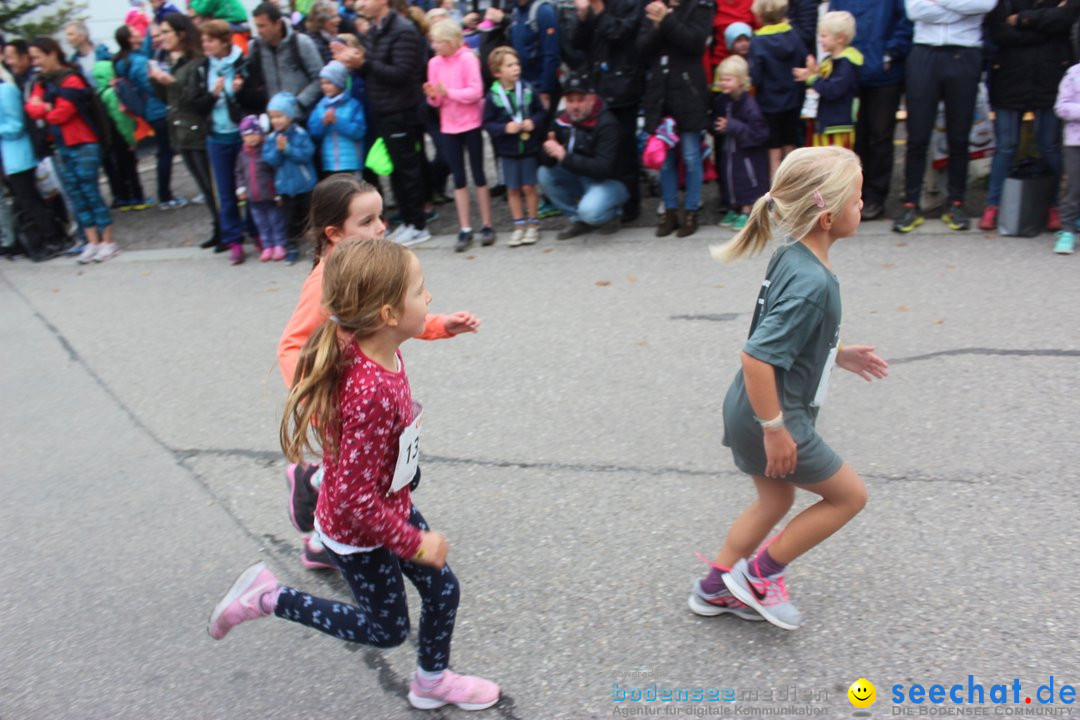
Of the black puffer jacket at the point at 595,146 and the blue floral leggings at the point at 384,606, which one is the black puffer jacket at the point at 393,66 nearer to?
the black puffer jacket at the point at 595,146

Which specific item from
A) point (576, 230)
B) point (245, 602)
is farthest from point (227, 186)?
point (245, 602)

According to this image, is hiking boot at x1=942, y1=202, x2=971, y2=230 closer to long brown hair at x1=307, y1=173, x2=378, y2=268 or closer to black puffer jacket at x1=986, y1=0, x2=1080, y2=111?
black puffer jacket at x1=986, y1=0, x2=1080, y2=111

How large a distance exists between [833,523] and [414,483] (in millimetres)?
1319

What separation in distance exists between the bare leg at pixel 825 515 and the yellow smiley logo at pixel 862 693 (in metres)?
0.41

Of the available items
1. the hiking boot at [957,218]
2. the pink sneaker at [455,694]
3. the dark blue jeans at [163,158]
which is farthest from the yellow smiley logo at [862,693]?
the dark blue jeans at [163,158]

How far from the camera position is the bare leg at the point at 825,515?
287 cm

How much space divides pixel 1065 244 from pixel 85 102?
8293 millimetres

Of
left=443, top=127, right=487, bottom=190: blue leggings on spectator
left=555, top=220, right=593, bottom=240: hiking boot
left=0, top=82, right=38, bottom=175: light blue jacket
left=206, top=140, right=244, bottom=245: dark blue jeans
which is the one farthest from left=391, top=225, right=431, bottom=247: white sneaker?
left=0, top=82, right=38, bottom=175: light blue jacket

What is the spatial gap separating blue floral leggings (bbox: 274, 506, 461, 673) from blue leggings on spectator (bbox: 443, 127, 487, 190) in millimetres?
5538

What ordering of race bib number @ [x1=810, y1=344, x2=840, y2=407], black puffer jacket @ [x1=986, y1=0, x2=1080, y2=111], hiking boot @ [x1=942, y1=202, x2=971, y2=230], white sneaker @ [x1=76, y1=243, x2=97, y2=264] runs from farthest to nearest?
white sneaker @ [x1=76, y1=243, x2=97, y2=264] < hiking boot @ [x1=942, y1=202, x2=971, y2=230] < black puffer jacket @ [x1=986, y1=0, x2=1080, y2=111] < race bib number @ [x1=810, y1=344, x2=840, y2=407]

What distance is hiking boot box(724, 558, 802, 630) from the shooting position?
3.06m

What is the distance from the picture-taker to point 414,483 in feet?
10.2

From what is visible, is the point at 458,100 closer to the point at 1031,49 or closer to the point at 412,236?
the point at 412,236

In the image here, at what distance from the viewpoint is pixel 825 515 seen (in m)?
2.92
